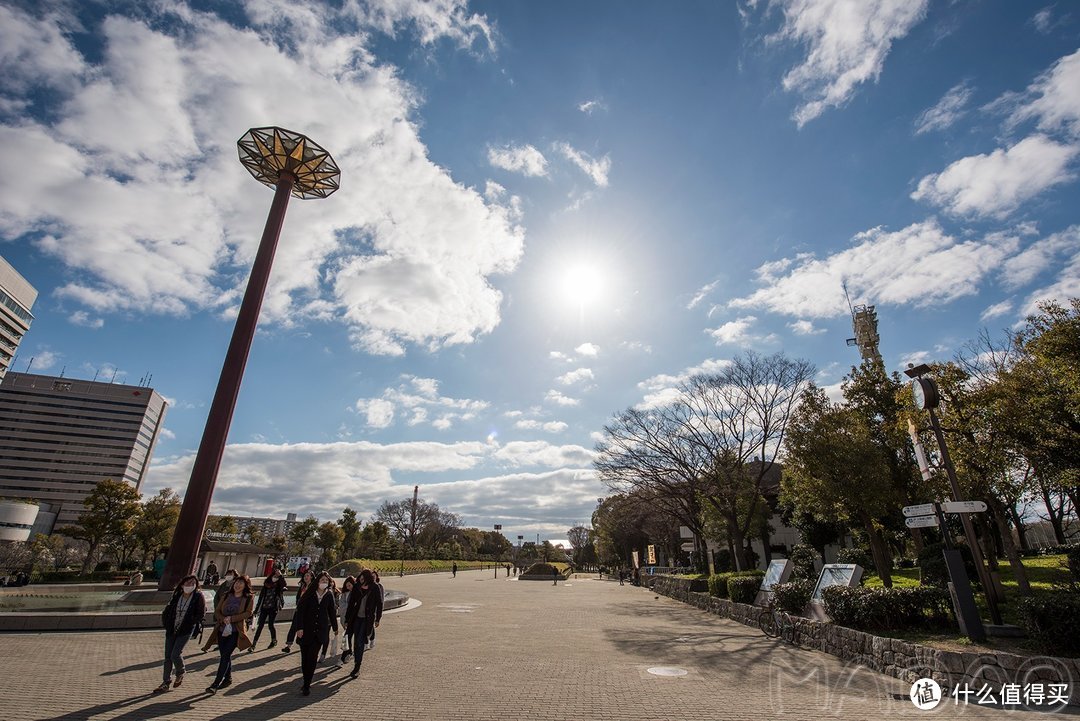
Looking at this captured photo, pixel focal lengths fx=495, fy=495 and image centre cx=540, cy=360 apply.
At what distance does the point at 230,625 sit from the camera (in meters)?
7.54

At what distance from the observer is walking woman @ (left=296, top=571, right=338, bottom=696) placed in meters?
7.23

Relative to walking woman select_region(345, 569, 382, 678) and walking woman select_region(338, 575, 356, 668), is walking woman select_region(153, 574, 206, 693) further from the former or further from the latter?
walking woman select_region(338, 575, 356, 668)

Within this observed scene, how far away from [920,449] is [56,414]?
169m

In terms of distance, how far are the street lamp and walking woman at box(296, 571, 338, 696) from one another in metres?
11.4

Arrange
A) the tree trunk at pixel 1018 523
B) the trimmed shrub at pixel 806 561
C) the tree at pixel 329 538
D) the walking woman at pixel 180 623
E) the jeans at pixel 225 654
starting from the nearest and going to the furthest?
1. the walking woman at pixel 180 623
2. the jeans at pixel 225 654
3. the tree trunk at pixel 1018 523
4. the trimmed shrub at pixel 806 561
5. the tree at pixel 329 538

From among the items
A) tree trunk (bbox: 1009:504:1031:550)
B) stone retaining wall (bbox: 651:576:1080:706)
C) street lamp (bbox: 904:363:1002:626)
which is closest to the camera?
stone retaining wall (bbox: 651:576:1080:706)

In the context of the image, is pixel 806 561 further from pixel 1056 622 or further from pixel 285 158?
pixel 285 158

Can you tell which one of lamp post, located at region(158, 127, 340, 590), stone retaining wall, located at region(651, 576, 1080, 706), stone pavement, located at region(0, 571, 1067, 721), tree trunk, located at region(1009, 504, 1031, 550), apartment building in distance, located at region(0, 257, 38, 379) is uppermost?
apartment building in distance, located at region(0, 257, 38, 379)

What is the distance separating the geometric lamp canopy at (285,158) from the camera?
86.1 ft

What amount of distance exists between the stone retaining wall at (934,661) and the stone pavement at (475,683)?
0.36m

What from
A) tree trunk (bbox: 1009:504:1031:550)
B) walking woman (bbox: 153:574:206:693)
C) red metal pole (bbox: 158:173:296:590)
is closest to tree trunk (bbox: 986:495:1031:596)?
tree trunk (bbox: 1009:504:1031:550)

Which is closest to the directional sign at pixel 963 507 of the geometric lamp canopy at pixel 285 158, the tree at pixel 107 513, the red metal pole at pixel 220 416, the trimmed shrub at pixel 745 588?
the trimmed shrub at pixel 745 588

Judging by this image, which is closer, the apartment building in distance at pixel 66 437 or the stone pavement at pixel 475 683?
the stone pavement at pixel 475 683

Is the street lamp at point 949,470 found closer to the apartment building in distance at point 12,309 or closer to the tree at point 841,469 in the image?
the tree at point 841,469
